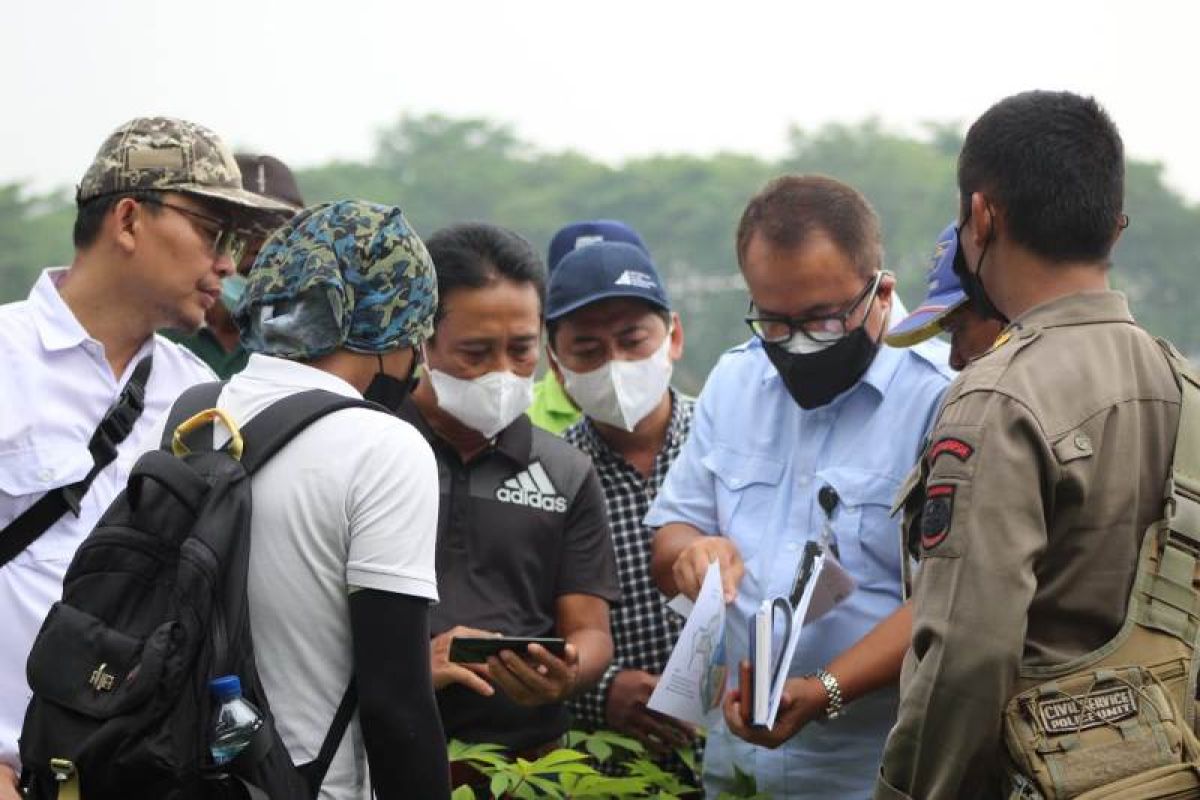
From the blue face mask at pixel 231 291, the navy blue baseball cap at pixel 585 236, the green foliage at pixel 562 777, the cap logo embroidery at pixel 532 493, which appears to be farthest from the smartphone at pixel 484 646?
the navy blue baseball cap at pixel 585 236

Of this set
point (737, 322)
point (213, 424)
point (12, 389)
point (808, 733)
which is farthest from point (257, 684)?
point (737, 322)

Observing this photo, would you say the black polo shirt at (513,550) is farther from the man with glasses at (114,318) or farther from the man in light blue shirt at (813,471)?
the man with glasses at (114,318)

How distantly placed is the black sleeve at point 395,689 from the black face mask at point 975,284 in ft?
3.93

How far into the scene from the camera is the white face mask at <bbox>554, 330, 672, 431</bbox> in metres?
4.95

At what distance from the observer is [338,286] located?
3033 mm

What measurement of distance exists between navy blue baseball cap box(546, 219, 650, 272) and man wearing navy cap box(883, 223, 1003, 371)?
6.53 ft

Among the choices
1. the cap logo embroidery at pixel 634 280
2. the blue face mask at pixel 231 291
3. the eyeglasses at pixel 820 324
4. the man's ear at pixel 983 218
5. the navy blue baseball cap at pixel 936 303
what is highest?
the man's ear at pixel 983 218

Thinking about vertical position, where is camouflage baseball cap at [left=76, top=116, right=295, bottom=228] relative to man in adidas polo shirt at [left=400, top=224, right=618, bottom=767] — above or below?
above

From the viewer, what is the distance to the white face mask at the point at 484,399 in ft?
14.3

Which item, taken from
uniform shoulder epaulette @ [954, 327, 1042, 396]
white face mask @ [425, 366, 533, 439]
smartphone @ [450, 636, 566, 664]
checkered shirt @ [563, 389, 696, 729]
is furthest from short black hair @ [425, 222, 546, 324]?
uniform shoulder epaulette @ [954, 327, 1042, 396]

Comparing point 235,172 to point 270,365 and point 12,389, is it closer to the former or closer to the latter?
point 12,389

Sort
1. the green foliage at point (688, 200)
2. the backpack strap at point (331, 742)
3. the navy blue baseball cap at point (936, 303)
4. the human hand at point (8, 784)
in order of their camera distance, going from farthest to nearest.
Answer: the green foliage at point (688, 200) < the navy blue baseball cap at point (936, 303) < the human hand at point (8, 784) < the backpack strap at point (331, 742)

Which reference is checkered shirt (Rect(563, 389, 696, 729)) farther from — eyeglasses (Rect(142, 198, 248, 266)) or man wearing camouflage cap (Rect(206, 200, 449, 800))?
man wearing camouflage cap (Rect(206, 200, 449, 800))

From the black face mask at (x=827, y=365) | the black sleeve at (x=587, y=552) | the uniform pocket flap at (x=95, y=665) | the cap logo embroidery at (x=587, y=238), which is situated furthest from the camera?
the cap logo embroidery at (x=587, y=238)
